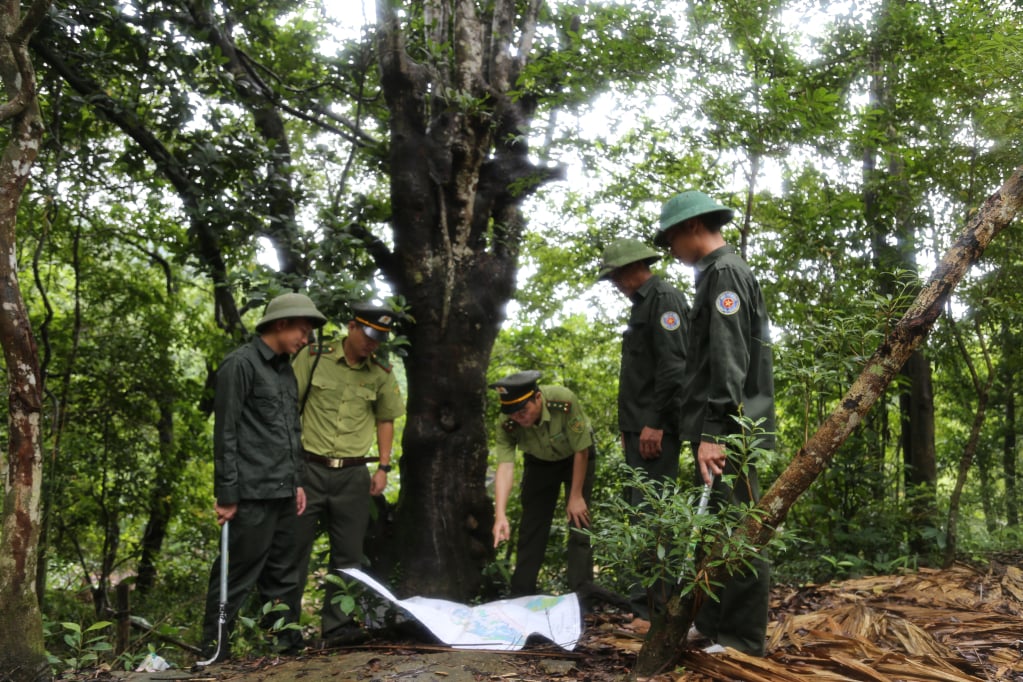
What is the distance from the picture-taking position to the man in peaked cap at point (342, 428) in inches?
226

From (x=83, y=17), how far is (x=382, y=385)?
11.5 ft

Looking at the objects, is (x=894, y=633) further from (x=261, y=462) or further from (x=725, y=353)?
(x=261, y=462)

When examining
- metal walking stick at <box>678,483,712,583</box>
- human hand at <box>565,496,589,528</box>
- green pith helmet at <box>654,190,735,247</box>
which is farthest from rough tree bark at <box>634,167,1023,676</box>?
human hand at <box>565,496,589,528</box>

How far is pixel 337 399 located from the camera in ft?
19.1

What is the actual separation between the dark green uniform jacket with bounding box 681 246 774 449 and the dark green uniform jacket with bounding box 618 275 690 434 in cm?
82

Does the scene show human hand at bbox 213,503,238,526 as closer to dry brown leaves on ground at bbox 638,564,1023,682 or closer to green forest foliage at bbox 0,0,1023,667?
green forest foliage at bbox 0,0,1023,667

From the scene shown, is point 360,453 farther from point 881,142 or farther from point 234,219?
point 881,142

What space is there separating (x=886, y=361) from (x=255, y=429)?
3618mm

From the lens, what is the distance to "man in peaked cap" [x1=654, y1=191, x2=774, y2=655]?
3605 millimetres

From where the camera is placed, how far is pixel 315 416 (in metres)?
5.77

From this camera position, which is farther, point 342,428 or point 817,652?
point 342,428

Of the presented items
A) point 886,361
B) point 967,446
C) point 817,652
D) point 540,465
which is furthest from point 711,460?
point 967,446

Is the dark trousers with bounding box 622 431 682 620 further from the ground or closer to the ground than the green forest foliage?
closer to the ground

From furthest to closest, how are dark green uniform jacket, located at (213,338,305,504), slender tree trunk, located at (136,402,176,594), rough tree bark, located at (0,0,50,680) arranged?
1. slender tree trunk, located at (136,402,176,594)
2. dark green uniform jacket, located at (213,338,305,504)
3. rough tree bark, located at (0,0,50,680)
